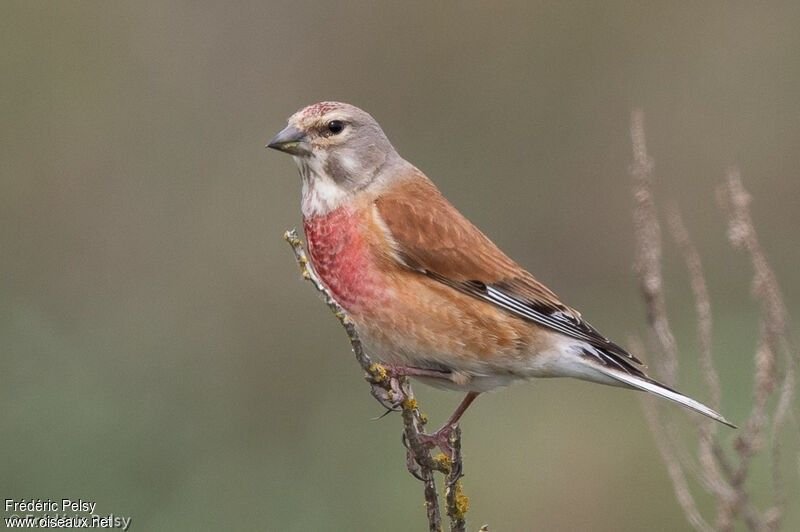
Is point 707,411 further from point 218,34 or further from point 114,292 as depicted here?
point 218,34

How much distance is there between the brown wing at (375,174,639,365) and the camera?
16.2 ft

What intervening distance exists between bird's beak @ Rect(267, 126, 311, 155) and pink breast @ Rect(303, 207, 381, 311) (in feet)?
0.82

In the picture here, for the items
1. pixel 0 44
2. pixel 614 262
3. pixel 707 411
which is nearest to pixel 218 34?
pixel 0 44

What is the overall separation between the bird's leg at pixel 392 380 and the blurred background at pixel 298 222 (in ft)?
4.87

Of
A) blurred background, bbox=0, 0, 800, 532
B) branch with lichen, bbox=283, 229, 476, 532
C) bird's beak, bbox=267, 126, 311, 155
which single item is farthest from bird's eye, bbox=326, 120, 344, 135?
blurred background, bbox=0, 0, 800, 532

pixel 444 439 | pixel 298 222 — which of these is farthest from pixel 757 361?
pixel 298 222

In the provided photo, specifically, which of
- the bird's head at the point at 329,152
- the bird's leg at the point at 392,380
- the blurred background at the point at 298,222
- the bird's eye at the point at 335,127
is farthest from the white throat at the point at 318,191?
the blurred background at the point at 298,222

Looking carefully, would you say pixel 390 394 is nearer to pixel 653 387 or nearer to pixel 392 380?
pixel 392 380

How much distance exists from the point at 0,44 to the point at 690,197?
4.26 m

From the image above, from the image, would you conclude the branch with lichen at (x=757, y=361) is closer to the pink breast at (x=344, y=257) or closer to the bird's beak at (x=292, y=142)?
the pink breast at (x=344, y=257)

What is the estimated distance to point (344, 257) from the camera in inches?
192

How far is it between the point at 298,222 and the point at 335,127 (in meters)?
3.36

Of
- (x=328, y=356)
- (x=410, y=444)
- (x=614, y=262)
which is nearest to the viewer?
(x=410, y=444)

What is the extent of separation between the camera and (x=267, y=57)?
30.3 feet
